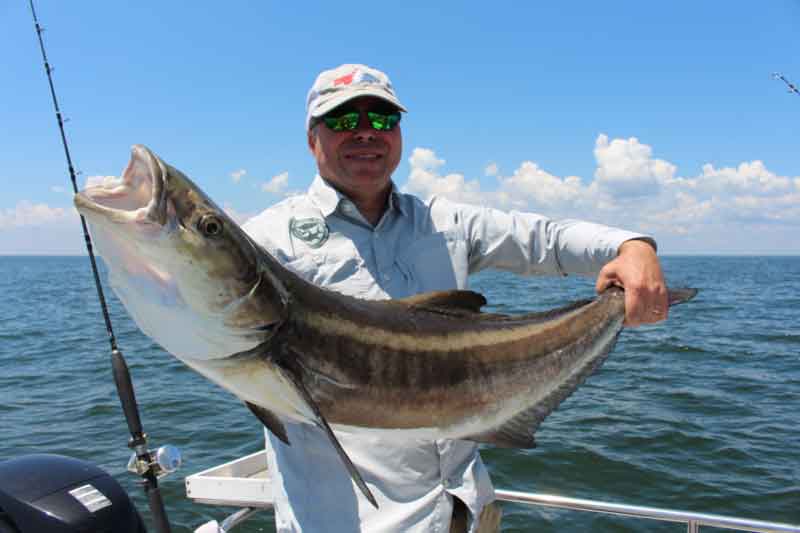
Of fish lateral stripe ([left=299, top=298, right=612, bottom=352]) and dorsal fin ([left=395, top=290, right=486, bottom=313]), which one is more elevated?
dorsal fin ([left=395, top=290, right=486, bottom=313])

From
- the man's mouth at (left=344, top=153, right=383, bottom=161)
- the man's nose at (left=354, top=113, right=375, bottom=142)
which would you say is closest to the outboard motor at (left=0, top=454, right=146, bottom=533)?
the man's mouth at (left=344, top=153, right=383, bottom=161)

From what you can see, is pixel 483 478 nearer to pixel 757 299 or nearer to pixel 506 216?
pixel 506 216

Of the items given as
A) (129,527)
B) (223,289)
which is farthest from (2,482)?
(223,289)

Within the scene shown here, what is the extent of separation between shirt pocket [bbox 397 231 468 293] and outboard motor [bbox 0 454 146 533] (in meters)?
2.21

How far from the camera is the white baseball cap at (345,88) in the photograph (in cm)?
293

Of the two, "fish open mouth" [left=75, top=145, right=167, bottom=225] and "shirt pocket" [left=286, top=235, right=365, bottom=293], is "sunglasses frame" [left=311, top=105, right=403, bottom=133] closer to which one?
"shirt pocket" [left=286, top=235, right=365, bottom=293]

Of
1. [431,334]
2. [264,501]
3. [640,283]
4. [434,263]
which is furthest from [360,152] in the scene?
[264,501]

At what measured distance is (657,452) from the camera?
31.8ft

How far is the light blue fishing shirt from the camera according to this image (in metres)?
2.72

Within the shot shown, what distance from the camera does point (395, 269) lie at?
3.01 metres

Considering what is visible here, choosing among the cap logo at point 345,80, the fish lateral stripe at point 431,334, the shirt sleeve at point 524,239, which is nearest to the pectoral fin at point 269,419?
the fish lateral stripe at point 431,334

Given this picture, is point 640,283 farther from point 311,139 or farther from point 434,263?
point 311,139

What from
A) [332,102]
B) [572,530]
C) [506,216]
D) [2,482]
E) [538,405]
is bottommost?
[572,530]

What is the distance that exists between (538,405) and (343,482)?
96cm
